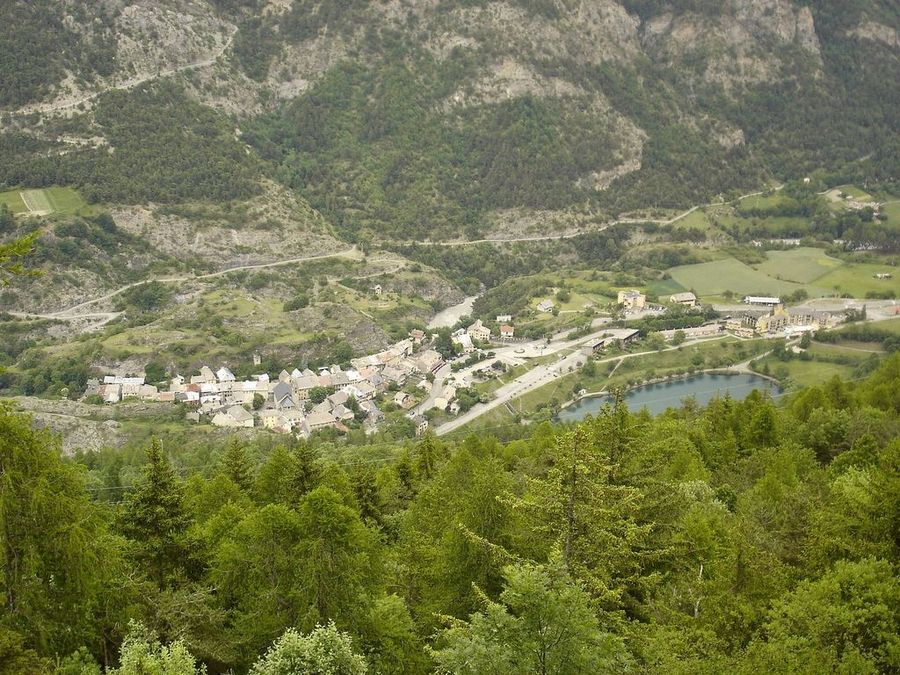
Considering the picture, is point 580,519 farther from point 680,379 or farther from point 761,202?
point 761,202

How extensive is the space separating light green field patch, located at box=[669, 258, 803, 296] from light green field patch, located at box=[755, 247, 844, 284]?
2.07 meters

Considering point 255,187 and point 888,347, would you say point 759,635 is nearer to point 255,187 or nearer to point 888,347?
point 888,347

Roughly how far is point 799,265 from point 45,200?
10805cm

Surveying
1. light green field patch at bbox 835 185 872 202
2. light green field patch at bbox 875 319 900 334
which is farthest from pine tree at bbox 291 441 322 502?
light green field patch at bbox 835 185 872 202

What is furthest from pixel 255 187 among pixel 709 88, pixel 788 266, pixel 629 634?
pixel 629 634

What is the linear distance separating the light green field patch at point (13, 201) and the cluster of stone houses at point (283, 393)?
1464 inches

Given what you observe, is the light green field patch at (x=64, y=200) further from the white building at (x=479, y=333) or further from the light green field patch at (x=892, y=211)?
the light green field patch at (x=892, y=211)

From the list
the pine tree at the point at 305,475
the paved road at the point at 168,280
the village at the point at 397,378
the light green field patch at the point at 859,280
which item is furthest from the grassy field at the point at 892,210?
the pine tree at the point at 305,475

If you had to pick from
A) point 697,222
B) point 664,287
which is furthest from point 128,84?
point 697,222

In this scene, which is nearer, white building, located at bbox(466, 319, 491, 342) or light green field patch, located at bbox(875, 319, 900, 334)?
light green field patch, located at bbox(875, 319, 900, 334)

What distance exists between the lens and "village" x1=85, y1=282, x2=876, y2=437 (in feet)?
254

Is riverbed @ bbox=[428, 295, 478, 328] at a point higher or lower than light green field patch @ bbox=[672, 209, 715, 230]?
lower

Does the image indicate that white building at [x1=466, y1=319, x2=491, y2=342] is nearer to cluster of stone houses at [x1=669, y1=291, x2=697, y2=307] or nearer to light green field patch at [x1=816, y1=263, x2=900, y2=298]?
cluster of stone houses at [x1=669, y1=291, x2=697, y2=307]

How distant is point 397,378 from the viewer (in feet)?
289
